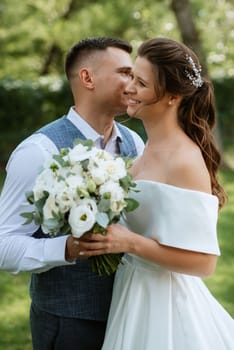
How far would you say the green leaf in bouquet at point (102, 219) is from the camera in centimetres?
220

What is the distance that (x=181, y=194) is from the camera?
2498mm

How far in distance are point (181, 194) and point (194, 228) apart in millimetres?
138

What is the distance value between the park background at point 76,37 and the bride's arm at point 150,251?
4.42 m

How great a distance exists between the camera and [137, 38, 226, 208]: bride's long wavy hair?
2.55 metres

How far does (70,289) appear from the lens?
280 cm

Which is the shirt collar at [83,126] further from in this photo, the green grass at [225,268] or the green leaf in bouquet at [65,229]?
the green grass at [225,268]

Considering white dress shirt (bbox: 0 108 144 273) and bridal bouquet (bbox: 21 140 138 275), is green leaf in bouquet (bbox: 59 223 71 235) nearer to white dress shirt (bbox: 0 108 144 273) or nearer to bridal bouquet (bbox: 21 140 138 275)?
Result: bridal bouquet (bbox: 21 140 138 275)

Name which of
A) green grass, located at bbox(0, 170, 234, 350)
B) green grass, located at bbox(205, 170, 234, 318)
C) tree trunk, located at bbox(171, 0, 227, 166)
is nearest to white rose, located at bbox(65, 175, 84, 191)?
green grass, located at bbox(0, 170, 234, 350)

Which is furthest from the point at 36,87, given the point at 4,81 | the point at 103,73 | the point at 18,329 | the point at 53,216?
the point at 53,216

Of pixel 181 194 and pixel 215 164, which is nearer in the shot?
pixel 181 194

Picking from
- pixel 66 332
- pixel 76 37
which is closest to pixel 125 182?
pixel 66 332

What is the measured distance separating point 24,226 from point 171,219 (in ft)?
1.95

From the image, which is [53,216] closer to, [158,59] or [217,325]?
[158,59]

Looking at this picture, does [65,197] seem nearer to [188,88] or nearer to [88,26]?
[188,88]
